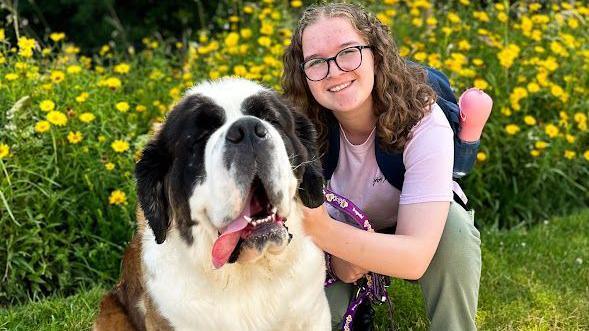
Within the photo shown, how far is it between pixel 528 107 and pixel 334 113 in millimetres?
2411

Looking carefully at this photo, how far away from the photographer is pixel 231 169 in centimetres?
216

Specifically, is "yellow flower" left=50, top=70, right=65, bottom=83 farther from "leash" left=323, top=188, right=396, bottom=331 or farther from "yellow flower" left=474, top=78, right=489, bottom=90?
"yellow flower" left=474, top=78, right=489, bottom=90

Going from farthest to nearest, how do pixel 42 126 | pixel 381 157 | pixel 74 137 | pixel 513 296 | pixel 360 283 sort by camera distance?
pixel 74 137 → pixel 42 126 → pixel 513 296 → pixel 360 283 → pixel 381 157

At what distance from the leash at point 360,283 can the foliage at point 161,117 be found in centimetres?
136

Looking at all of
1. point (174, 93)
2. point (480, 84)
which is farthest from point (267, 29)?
point (480, 84)

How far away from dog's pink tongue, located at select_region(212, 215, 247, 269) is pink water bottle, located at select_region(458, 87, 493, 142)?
4.06 feet

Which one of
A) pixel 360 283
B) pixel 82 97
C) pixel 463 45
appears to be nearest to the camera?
pixel 360 283

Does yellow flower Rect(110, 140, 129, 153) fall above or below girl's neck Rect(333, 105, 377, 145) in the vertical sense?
below

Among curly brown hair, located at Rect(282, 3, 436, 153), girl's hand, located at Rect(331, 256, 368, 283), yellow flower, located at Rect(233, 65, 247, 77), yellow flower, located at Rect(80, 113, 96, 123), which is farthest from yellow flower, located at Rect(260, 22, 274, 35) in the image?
girl's hand, located at Rect(331, 256, 368, 283)

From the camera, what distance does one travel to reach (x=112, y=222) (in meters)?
4.03

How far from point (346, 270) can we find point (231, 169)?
40.4 inches

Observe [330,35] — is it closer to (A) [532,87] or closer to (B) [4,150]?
(B) [4,150]

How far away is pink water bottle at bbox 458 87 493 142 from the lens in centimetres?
306

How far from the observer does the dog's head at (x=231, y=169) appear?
218cm
